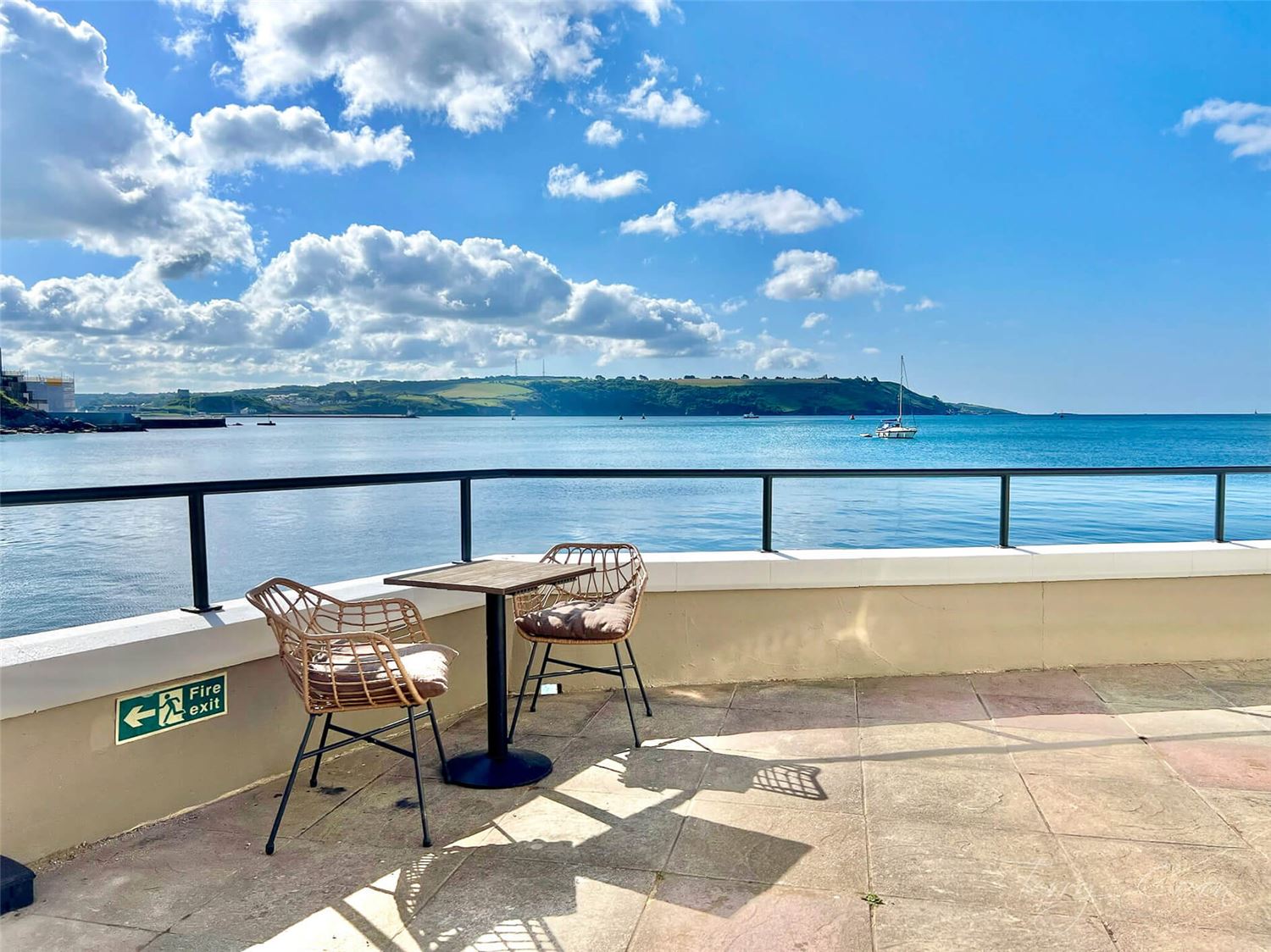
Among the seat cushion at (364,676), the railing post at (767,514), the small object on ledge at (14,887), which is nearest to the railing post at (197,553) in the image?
the seat cushion at (364,676)

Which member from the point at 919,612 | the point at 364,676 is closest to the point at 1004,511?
the point at 919,612

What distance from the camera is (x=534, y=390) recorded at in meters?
89.9

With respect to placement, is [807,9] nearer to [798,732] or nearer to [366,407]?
[798,732]

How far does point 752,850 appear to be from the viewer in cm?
251

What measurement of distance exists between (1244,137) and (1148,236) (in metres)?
14.9

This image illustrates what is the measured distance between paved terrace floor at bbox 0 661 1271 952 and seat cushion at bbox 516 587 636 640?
511mm

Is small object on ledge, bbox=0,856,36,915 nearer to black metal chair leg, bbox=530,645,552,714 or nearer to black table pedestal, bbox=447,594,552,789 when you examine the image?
black table pedestal, bbox=447,594,552,789

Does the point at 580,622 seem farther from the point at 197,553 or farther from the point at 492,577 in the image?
the point at 197,553

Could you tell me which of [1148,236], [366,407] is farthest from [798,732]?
[366,407]

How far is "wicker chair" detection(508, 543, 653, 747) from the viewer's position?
11.0ft

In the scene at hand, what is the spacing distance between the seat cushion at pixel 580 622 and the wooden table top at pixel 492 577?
19cm

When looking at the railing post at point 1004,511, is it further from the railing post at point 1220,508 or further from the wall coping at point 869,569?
the railing post at point 1220,508

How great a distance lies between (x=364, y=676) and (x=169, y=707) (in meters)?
0.76

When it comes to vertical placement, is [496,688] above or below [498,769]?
above
